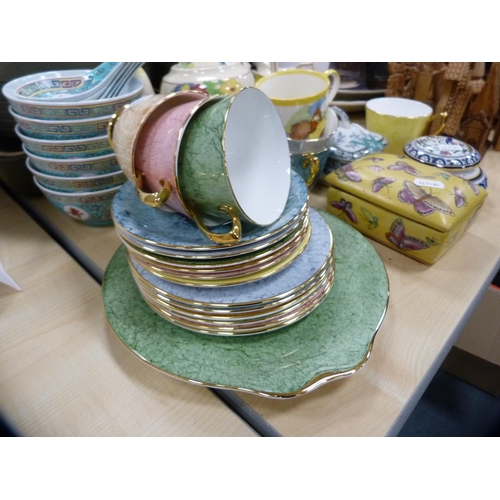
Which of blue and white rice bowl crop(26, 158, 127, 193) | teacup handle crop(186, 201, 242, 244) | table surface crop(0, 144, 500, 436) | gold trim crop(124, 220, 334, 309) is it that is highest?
teacup handle crop(186, 201, 242, 244)

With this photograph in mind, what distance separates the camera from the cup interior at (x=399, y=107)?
0.80 meters

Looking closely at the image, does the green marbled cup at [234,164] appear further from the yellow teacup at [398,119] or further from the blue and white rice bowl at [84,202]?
the yellow teacup at [398,119]

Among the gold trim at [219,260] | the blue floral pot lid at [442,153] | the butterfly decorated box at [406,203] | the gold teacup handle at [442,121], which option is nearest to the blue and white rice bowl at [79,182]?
the gold trim at [219,260]

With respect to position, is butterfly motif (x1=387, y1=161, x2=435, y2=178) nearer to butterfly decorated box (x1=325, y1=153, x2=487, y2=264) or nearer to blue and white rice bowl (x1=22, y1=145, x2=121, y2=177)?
butterfly decorated box (x1=325, y1=153, x2=487, y2=264)

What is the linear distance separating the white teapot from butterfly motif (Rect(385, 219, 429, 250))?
1.26 feet

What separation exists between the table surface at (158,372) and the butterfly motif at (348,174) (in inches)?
4.9

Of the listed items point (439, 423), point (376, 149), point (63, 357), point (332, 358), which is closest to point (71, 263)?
point (63, 357)

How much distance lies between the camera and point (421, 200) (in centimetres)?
55

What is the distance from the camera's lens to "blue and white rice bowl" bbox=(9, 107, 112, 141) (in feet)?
1.71

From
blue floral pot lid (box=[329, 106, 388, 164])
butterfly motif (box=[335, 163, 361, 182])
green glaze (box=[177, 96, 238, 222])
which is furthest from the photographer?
blue floral pot lid (box=[329, 106, 388, 164])

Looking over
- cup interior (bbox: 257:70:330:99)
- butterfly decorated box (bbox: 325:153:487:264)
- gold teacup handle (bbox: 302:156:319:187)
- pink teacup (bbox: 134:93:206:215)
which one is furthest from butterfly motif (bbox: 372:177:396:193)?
pink teacup (bbox: 134:93:206:215)

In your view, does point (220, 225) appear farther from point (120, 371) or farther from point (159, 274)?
point (120, 371)

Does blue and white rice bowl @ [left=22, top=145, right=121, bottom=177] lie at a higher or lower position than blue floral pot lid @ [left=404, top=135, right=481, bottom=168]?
higher

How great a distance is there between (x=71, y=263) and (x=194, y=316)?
11.4 inches
